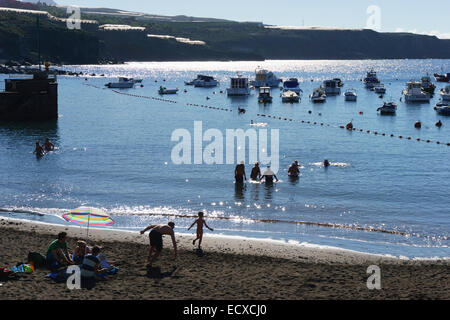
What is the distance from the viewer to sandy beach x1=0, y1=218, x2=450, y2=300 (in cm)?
1598

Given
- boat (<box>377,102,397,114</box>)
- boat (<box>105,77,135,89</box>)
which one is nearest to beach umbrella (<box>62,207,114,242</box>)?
boat (<box>377,102,397,114</box>)

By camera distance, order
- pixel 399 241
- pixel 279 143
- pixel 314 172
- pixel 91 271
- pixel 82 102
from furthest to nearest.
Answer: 1. pixel 82 102
2. pixel 279 143
3. pixel 314 172
4. pixel 399 241
5. pixel 91 271

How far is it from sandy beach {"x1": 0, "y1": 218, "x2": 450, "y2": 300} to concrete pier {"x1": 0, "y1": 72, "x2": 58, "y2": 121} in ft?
141

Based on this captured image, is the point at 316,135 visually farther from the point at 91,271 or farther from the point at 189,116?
the point at 91,271

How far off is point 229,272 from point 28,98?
2093 inches

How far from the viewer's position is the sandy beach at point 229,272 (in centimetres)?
1598

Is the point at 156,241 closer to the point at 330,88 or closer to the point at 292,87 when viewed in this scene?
the point at 292,87

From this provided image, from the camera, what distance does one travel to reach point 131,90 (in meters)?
135

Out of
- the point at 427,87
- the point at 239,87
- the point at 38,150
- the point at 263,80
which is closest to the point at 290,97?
the point at 239,87

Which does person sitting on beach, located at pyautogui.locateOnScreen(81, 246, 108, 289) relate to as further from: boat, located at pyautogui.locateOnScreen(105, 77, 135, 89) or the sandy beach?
boat, located at pyautogui.locateOnScreen(105, 77, 135, 89)

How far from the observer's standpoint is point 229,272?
60.6ft

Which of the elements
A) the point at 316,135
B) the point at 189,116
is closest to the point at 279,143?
the point at 316,135

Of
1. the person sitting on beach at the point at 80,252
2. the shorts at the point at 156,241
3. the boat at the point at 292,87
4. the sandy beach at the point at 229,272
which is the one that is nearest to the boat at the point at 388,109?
the boat at the point at 292,87
